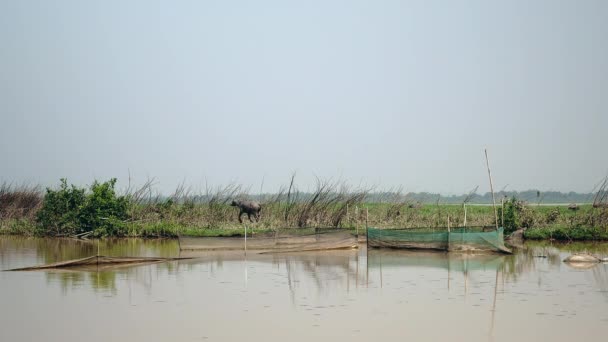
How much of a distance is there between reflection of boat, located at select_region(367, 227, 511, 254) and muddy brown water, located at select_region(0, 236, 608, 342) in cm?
35

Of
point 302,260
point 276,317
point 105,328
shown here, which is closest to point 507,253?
point 302,260

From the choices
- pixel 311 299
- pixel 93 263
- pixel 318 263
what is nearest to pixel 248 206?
pixel 318 263

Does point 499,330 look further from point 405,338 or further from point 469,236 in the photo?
point 469,236

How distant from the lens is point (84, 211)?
85.5 ft

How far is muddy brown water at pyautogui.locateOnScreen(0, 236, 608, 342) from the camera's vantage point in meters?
10.4

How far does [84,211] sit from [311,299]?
15154 mm

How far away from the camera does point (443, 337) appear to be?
33.3 ft

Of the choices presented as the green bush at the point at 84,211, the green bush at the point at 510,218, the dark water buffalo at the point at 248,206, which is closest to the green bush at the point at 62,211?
the green bush at the point at 84,211

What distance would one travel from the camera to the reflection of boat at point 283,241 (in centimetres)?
2019

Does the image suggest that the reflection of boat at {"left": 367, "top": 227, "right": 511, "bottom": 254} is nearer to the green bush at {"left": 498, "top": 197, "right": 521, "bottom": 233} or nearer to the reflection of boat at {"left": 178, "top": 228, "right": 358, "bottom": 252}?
the reflection of boat at {"left": 178, "top": 228, "right": 358, "bottom": 252}

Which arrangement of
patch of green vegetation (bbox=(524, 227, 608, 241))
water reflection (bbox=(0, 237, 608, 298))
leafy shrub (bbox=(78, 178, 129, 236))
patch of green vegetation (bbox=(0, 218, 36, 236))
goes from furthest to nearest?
patch of green vegetation (bbox=(0, 218, 36, 236)) → leafy shrub (bbox=(78, 178, 129, 236)) → patch of green vegetation (bbox=(524, 227, 608, 241)) → water reflection (bbox=(0, 237, 608, 298))

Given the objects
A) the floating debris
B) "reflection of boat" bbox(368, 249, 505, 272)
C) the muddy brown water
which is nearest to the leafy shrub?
the muddy brown water

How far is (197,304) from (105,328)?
235 cm

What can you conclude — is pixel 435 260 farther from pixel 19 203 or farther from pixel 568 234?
pixel 19 203
